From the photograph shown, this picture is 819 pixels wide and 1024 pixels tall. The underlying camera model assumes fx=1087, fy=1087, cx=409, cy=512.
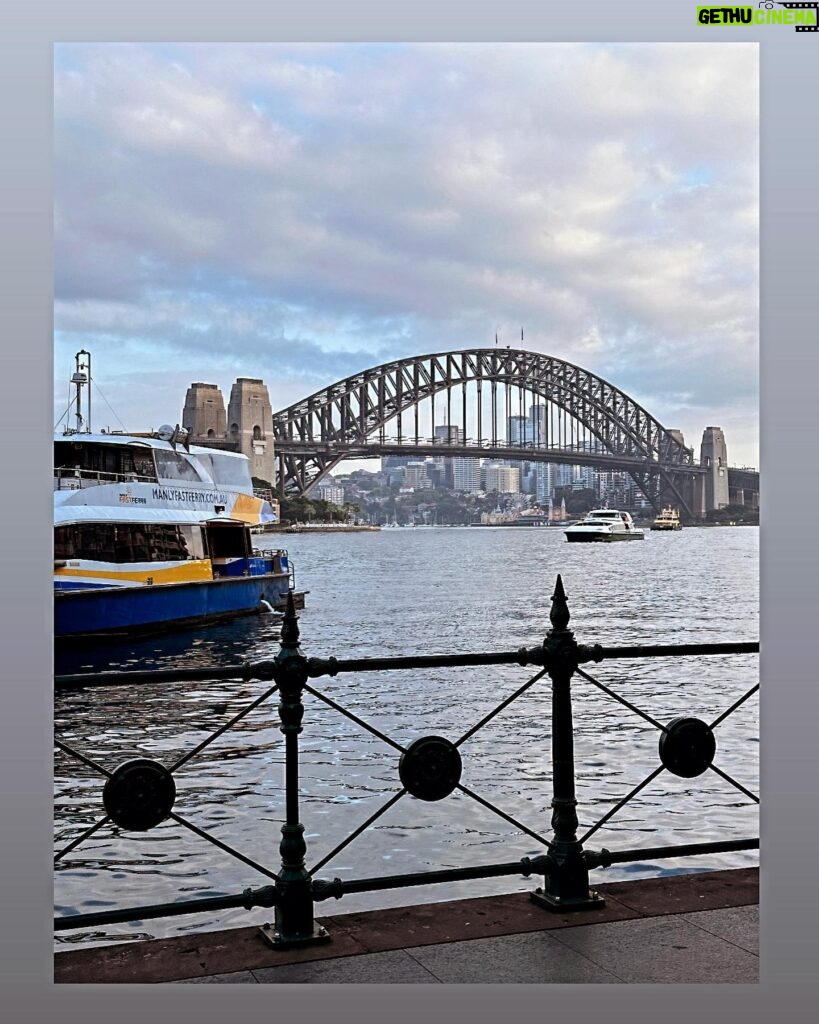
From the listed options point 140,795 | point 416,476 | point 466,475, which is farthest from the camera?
point 466,475

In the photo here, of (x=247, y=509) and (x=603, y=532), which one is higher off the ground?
(x=247, y=509)

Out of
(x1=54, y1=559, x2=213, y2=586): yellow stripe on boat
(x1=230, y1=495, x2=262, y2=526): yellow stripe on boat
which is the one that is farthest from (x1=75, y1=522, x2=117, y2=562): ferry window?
(x1=230, y1=495, x2=262, y2=526): yellow stripe on boat

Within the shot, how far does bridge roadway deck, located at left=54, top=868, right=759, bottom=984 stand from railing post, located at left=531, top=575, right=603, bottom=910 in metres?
0.04

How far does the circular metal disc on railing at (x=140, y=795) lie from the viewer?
6.21 feet

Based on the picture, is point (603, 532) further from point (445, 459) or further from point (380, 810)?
point (380, 810)

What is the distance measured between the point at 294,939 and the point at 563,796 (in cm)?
60

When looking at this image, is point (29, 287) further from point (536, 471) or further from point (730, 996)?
Answer: point (536, 471)

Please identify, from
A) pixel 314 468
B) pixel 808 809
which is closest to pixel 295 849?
pixel 808 809

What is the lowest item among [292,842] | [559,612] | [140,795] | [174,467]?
[292,842]

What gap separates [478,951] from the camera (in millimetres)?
1825

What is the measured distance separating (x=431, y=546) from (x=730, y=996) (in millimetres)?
50631

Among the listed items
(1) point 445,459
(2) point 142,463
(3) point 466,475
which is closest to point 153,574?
(2) point 142,463

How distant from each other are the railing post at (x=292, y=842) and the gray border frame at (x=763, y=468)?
17cm

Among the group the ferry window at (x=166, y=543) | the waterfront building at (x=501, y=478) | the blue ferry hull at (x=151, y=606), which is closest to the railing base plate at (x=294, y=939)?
the waterfront building at (x=501, y=478)
